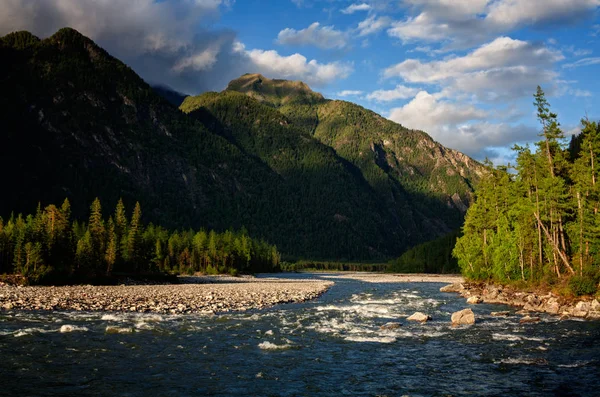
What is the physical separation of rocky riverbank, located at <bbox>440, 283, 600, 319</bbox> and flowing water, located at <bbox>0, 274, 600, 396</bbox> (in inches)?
180

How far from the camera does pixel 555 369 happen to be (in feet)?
72.7

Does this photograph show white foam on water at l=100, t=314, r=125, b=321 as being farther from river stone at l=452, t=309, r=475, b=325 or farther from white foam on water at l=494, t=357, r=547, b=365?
river stone at l=452, t=309, r=475, b=325

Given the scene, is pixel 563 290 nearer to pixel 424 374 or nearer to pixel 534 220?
pixel 534 220

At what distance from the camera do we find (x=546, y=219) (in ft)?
180

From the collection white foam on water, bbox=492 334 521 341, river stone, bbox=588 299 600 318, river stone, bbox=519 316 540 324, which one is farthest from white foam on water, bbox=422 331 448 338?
river stone, bbox=588 299 600 318

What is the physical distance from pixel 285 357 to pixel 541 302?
3595 cm

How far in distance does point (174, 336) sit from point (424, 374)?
15731 millimetres

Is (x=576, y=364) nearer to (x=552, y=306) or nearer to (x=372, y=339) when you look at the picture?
(x=372, y=339)

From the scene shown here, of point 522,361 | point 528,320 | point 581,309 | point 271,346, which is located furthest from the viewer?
point 581,309

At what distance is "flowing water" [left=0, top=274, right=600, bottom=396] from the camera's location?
733 inches

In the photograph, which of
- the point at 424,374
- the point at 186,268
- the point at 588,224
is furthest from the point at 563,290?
the point at 186,268

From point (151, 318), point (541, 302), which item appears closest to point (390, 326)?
point (151, 318)

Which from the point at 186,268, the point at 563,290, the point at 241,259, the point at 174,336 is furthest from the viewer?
the point at 241,259

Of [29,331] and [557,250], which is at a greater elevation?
[557,250]
